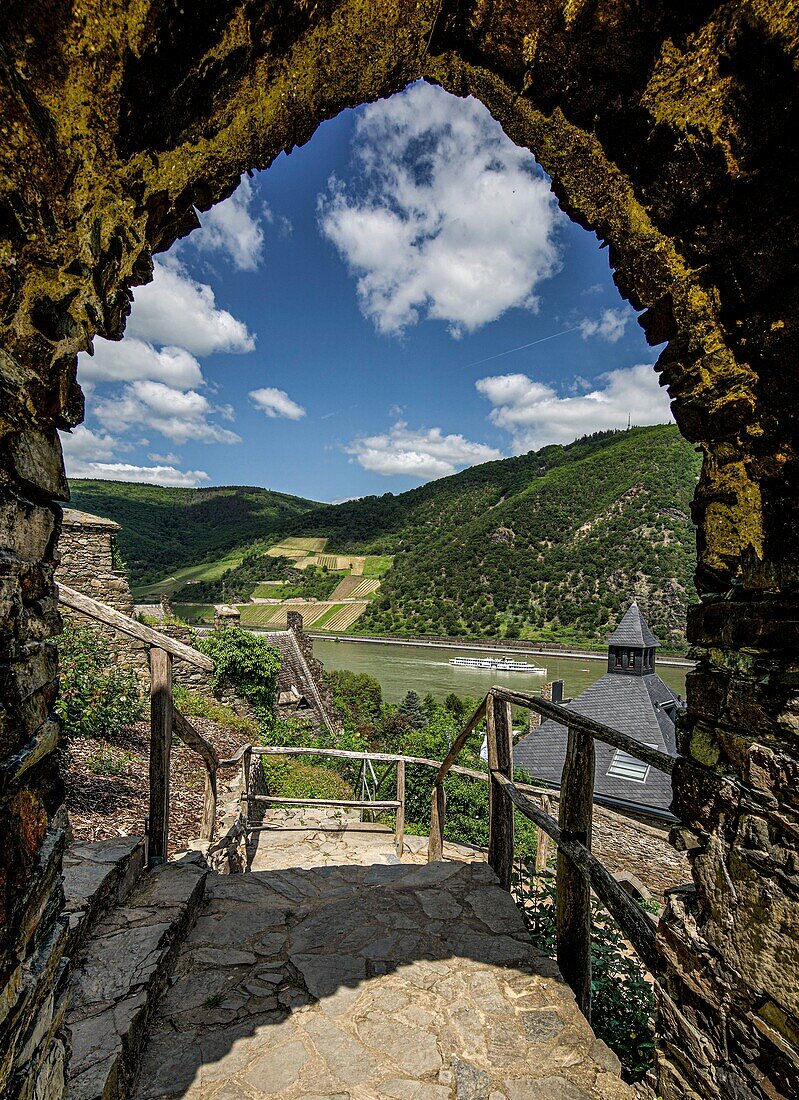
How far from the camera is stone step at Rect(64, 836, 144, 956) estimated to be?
222 cm

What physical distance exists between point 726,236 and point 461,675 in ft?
153

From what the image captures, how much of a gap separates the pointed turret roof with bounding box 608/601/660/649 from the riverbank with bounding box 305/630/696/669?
2710 centimetres

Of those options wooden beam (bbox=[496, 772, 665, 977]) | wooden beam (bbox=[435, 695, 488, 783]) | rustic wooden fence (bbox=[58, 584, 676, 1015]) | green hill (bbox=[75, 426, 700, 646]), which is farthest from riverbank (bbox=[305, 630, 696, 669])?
wooden beam (bbox=[496, 772, 665, 977])

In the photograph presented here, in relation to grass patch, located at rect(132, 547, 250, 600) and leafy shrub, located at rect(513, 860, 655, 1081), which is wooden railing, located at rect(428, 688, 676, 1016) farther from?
grass patch, located at rect(132, 547, 250, 600)

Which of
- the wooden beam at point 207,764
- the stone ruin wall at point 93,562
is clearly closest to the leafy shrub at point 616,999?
the wooden beam at point 207,764

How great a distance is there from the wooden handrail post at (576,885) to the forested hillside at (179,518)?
64101 mm

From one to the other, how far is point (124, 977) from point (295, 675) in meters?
14.4

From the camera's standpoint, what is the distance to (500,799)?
10.5 feet

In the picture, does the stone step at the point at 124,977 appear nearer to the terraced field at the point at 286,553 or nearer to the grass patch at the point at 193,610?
the grass patch at the point at 193,610

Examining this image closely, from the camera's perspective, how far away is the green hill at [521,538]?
5884cm

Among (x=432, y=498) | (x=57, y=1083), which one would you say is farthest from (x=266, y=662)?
(x=432, y=498)

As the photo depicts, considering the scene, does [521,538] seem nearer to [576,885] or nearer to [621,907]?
[576,885]

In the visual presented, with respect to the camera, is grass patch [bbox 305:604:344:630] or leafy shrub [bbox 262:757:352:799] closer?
leafy shrub [bbox 262:757:352:799]

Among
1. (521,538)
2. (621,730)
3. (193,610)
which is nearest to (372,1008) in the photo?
(621,730)
